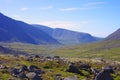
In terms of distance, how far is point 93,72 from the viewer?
6762 centimetres

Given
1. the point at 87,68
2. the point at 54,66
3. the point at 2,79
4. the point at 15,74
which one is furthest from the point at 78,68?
the point at 2,79

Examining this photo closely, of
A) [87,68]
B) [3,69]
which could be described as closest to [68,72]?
[87,68]

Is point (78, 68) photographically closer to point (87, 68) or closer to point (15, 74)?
point (87, 68)

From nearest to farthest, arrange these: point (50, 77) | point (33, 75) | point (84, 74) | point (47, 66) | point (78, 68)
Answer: point (33, 75) → point (50, 77) → point (84, 74) → point (78, 68) → point (47, 66)

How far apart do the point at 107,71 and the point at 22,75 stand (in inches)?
542

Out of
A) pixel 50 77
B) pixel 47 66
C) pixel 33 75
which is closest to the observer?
pixel 33 75

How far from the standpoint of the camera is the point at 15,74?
180 ft

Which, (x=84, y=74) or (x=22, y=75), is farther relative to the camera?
(x=84, y=74)

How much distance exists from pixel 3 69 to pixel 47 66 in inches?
725

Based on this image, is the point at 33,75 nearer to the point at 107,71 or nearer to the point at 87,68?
the point at 107,71

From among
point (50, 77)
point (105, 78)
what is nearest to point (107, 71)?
point (105, 78)

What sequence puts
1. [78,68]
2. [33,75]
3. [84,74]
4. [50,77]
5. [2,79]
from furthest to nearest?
[78,68]
[84,74]
[50,77]
[33,75]
[2,79]

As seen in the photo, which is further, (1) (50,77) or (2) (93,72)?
(2) (93,72)

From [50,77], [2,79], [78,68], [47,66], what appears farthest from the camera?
[47,66]
